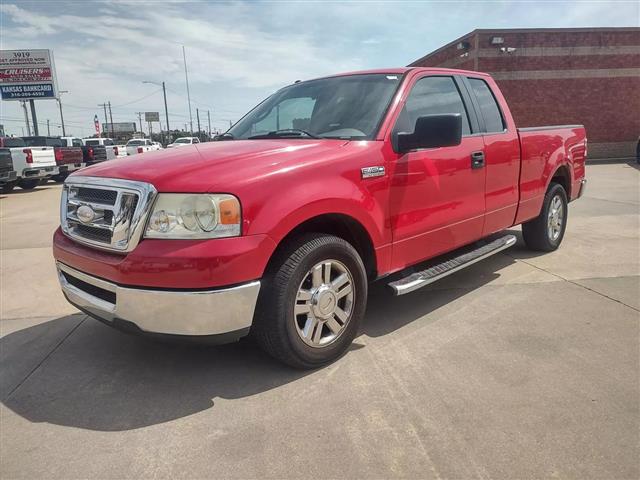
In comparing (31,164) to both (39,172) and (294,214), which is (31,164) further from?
(294,214)

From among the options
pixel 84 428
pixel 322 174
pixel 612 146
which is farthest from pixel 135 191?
pixel 612 146

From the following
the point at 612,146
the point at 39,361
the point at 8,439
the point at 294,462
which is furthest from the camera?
the point at 612,146

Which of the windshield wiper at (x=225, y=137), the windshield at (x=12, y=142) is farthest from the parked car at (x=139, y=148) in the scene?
the windshield wiper at (x=225, y=137)

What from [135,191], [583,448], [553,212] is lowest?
[583,448]

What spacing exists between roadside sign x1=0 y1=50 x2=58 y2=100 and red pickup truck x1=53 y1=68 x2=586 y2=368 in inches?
1420

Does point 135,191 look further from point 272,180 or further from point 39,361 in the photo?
point 39,361

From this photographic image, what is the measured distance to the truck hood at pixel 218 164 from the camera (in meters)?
2.69

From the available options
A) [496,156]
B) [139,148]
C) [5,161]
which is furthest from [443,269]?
[139,148]

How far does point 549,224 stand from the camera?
19.1 feet

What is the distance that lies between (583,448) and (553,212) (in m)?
4.06

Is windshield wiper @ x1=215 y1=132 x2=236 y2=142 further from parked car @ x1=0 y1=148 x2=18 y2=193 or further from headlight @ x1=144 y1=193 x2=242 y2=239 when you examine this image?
parked car @ x1=0 y1=148 x2=18 y2=193

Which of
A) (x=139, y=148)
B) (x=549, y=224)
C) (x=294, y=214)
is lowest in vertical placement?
(x=549, y=224)

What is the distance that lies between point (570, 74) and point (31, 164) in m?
21.2

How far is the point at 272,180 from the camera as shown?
9.18ft
